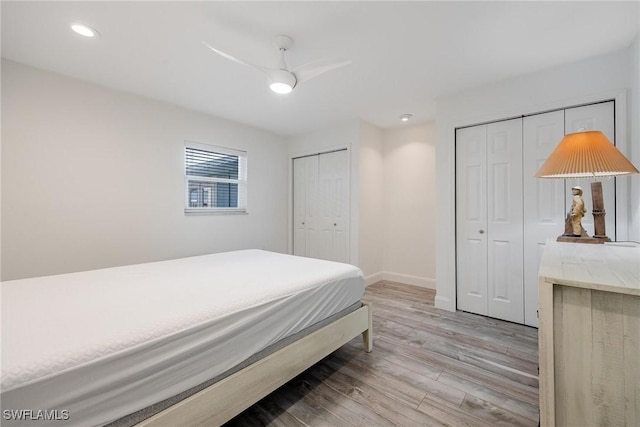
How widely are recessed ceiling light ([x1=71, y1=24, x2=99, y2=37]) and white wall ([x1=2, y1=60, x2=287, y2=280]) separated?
950mm

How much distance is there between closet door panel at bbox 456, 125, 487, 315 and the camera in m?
2.86

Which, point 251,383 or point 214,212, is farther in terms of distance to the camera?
point 214,212

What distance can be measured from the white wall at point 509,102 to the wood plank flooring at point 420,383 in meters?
0.80

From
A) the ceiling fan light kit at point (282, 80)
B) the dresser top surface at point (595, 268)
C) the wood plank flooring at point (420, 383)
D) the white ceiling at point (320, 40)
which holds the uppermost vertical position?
the white ceiling at point (320, 40)

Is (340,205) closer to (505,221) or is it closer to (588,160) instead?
(505,221)

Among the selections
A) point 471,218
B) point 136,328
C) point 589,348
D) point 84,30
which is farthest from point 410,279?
point 84,30

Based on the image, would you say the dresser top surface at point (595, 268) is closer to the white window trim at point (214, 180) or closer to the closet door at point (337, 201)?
the closet door at point (337, 201)

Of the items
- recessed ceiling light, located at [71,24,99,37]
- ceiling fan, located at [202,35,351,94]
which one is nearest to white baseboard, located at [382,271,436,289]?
ceiling fan, located at [202,35,351,94]

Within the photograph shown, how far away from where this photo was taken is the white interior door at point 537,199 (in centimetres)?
245

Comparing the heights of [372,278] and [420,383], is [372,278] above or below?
above

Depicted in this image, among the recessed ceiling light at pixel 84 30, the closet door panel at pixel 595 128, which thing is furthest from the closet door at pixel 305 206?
the closet door panel at pixel 595 128

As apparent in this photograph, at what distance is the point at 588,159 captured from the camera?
1571 millimetres

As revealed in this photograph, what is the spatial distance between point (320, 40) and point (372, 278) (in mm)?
3264

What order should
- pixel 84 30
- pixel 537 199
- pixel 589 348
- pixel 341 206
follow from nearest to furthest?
pixel 589 348, pixel 84 30, pixel 537 199, pixel 341 206
